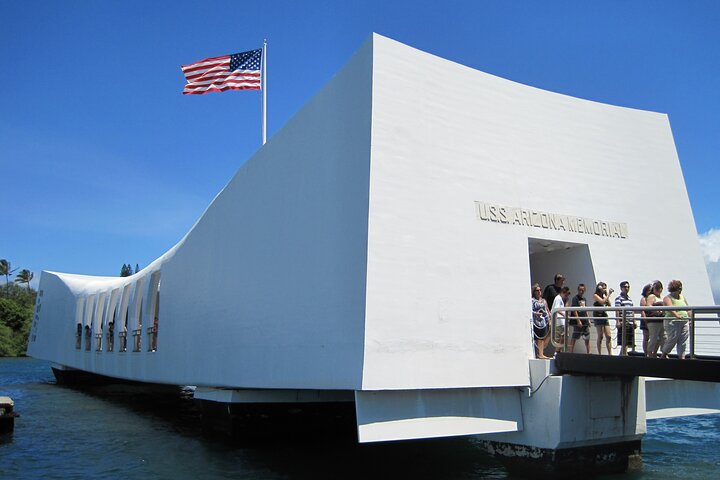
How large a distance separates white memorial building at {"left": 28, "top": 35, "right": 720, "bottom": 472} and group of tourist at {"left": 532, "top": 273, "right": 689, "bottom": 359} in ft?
1.41

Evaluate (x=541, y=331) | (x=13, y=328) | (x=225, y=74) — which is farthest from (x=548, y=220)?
(x=13, y=328)

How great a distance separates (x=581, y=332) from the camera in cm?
Answer: 1014

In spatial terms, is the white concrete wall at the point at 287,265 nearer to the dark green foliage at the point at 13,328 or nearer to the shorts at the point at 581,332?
the shorts at the point at 581,332

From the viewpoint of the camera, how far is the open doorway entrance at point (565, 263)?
11.9 meters

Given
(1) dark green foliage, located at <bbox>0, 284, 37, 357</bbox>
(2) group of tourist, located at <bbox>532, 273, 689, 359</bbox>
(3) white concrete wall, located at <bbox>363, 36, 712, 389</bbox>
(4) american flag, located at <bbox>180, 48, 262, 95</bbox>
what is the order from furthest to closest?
(1) dark green foliage, located at <bbox>0, 284, 37, 357</bbox>
(4) american flag, located at <bbox>180, 48, 262, 95</bbox>
(3) white concrete wall, located at <bbox>363, 36, 712, 389</bbox>
(2) group of tourist, located at <bbox>532, 273, 689, 359</bbox>

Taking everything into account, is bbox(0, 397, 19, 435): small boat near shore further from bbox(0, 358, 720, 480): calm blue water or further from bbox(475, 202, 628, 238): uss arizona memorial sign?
bbox(475, 202, 628, 238): uss arizona memorial sign

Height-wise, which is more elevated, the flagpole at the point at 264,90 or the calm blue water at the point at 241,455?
the flagpole at the point at 264,90

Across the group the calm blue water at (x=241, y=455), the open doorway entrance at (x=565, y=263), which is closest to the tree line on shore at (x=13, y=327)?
the calm blue water at (x=241, y=455)

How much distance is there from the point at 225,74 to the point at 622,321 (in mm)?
11961

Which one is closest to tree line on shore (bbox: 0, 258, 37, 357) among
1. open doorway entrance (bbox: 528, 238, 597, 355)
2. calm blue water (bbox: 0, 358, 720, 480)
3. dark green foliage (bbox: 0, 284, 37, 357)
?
dark green foliage (bbox: 0, 284, 37, 357)

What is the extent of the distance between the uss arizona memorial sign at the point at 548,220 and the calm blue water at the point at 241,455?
14.3 ft

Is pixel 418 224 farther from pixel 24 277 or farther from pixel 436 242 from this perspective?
pixel 24 277

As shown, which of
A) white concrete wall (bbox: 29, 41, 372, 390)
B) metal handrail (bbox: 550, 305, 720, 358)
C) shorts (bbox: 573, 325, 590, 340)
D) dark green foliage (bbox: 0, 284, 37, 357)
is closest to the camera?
metal handrail (bbox: 550, 305, 720, 358)

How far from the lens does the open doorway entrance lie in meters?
11.9
